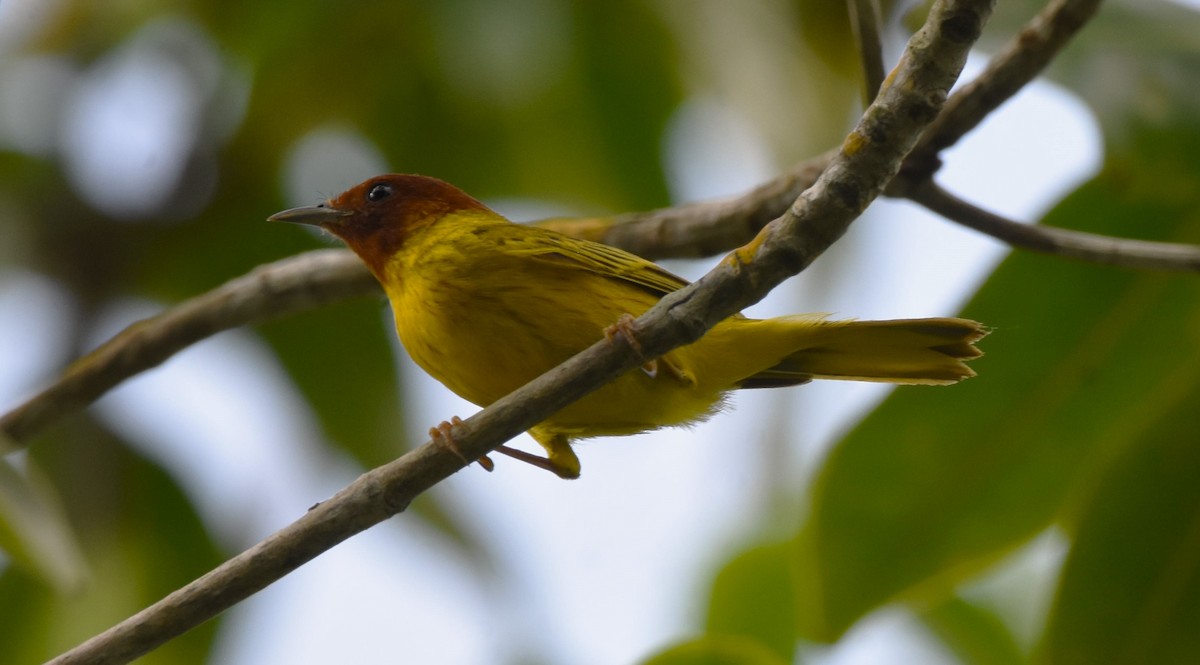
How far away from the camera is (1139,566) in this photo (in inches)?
130

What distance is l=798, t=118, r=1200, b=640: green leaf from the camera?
3.43m

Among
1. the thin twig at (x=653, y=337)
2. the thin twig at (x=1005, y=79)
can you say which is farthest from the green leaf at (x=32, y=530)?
the thin twig at (x=1005, y=79)

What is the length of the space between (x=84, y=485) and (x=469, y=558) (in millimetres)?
1431

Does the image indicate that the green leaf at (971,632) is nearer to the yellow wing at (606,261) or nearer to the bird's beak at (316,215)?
the yellow wing at (606,261)

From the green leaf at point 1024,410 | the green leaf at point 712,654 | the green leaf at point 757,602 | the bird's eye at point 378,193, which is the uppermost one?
the bird's eye at point 378,193

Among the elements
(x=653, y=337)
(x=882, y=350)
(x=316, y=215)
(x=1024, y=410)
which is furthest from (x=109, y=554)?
(x=1024, y=410)

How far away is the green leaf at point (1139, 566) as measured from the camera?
3242 millimetres

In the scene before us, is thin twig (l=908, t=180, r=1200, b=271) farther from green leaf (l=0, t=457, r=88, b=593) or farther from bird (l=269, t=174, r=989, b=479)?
green leaf (l=0, t=457, r=88, b=593)

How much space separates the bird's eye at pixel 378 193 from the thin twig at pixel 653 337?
1750 millimetres

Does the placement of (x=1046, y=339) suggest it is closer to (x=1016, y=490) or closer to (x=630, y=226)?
(x=1016, y=490)

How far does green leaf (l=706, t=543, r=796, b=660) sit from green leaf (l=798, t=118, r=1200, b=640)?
0.99 feet

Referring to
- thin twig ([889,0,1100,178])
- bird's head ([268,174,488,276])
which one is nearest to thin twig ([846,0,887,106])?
thin twig ([889,0,1100,178])

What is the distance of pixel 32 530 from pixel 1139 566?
2.63 meters

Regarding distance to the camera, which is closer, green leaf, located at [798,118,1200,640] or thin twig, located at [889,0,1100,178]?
thin twig, located at [889,0,1100,178]
